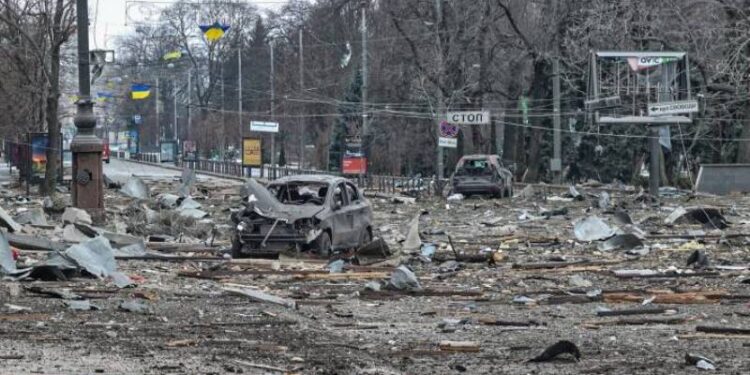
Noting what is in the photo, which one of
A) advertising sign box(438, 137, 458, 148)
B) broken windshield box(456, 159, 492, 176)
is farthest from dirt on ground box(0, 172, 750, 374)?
advertising sign box(438, 137, 458, 148)

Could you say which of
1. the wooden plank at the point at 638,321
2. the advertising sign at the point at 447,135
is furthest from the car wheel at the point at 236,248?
the advertising sign at the point at 447,135

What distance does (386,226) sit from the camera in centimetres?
3080

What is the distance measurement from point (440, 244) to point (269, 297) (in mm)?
10540

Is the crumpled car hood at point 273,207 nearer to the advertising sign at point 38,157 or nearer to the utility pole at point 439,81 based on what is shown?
the advertising sign at point 38,157

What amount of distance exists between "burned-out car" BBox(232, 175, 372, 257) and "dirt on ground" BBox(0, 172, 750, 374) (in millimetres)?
400

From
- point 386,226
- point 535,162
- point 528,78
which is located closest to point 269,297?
A: point 386,226

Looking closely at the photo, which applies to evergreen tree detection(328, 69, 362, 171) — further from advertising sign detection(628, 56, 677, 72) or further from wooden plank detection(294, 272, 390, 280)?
wooden plank detection(294, 272, 390, 280)

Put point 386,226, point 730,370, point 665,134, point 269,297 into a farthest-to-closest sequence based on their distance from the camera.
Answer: point 665,134 < point 386,226 < point 269,297 < point 730,370

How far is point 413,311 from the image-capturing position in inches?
552

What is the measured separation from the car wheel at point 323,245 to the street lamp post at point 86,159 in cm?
816

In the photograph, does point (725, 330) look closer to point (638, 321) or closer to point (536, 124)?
point (638, 321)

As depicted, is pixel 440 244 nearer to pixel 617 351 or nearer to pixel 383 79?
pixel 617 351

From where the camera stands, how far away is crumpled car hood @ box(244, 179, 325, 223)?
20.6 metres

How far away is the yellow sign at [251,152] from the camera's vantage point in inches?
2633
